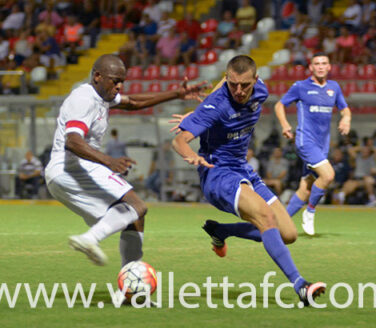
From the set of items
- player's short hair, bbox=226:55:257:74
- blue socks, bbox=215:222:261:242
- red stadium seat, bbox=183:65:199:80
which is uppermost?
player's short hair, bbox=226:55:257:74

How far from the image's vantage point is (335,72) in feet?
68.1

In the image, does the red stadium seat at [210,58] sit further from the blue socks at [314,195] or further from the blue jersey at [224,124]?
the blue jersey at [224,124]

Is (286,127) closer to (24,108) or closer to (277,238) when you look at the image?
(277,238)

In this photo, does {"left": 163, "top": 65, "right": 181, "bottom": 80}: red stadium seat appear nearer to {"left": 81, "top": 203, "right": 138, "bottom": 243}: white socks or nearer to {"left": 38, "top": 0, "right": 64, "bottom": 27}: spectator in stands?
{"left": 38, "top": 0, "right": 64, "bottom": 27}: spectator in stands

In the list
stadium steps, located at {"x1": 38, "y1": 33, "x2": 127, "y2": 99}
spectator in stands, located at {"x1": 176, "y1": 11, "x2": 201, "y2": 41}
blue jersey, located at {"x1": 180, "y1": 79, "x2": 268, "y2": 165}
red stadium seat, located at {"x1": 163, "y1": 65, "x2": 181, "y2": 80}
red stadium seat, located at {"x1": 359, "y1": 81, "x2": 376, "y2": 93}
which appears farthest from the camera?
stadium steps, located at {"x1": 38, "y1": 33, "x2": 127, "y2": 99}

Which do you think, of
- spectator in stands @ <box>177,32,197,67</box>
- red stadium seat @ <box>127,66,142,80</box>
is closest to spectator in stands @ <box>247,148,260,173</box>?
spectator in stands @ <box>177,32,197,67</box>

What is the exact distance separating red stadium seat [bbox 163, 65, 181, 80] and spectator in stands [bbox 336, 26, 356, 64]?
407 cm

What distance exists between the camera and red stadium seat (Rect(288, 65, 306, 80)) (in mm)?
20922

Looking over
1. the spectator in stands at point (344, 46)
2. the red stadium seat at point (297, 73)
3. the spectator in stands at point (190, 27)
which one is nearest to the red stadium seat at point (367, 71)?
the spectator in stands at point (344, 46)

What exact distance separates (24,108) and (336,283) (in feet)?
44.7

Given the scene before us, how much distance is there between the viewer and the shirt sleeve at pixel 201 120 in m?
7.39

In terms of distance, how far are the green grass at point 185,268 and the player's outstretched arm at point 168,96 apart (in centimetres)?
164

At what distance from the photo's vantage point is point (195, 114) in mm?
7473

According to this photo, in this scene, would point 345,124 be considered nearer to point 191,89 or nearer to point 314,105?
point 314,105
